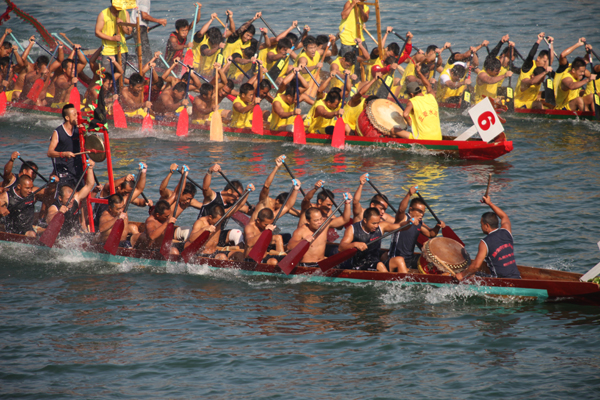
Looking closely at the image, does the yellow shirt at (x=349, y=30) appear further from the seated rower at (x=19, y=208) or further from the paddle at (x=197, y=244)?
the seated rower at (x=19, y=208)

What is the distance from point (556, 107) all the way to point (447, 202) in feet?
20.7

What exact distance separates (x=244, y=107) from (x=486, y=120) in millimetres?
5467

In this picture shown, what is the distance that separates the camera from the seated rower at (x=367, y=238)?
29.7 feet

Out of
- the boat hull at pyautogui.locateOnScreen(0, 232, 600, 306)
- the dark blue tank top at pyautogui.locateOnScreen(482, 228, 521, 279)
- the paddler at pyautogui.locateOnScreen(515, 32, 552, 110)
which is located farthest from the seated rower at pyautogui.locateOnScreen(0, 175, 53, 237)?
the paddler at pyautogui.locateOnScreen(515, 32, 552, 110)

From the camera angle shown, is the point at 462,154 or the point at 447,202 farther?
the point at 462,154

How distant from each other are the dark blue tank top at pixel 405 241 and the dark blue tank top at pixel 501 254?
1.17 m

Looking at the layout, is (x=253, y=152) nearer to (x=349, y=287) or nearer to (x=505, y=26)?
(x=349, y=287)

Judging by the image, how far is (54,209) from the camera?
10.5 meters

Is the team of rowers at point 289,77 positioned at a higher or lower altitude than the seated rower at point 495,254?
higher

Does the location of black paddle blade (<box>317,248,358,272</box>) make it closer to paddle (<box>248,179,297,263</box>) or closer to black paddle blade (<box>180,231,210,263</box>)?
paddle (<box>248,179,297,263</box>)

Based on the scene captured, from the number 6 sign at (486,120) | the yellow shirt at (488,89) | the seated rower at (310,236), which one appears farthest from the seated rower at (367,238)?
the yellow shirt at (488,89)

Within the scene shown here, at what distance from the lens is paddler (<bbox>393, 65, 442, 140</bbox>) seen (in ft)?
44.2

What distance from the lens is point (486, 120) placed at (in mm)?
13062

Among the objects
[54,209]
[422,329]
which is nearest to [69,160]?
[54,209]
